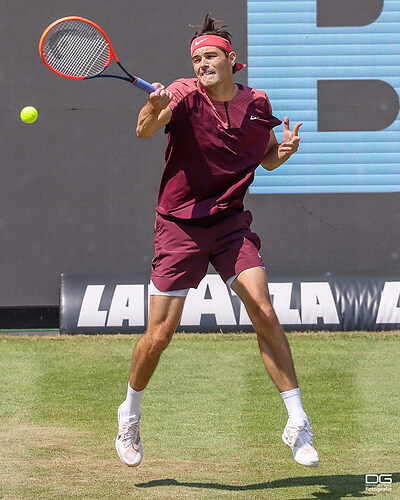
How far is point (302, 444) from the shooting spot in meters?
4.32

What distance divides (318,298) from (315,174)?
1.57m

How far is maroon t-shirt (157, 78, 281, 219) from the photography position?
186 inches

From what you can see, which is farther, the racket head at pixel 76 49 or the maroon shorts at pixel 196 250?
the racket head at pixel 76 49

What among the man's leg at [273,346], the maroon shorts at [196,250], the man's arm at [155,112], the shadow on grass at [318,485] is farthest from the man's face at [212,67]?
the shadow on grass at [318,485]

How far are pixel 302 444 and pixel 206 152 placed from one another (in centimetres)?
156

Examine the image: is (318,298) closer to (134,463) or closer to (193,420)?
(193,420)

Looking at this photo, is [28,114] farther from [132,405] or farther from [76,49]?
[132,405]

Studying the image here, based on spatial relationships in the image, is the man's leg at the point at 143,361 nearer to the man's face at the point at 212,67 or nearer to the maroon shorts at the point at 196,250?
the maroon shorts at the point at 196,250

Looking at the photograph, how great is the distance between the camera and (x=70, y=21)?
5.18m

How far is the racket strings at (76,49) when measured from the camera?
17.0ft

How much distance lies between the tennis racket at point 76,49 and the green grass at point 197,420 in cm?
218

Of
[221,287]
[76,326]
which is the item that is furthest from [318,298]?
[76,326]

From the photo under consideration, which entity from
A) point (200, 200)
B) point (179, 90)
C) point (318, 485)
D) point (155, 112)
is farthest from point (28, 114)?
point (318, 485)

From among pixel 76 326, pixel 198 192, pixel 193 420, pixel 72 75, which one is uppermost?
pixel 72 75
